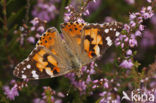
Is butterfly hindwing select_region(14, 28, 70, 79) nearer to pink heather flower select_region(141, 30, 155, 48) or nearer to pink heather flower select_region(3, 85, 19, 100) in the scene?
pink heather flower select_region(3, 85, 19, 100)

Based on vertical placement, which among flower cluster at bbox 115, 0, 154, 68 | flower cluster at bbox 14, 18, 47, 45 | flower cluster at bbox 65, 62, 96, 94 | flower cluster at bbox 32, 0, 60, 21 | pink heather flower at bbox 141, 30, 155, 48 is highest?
flower cluster at bbox 32, 0, 60, 21

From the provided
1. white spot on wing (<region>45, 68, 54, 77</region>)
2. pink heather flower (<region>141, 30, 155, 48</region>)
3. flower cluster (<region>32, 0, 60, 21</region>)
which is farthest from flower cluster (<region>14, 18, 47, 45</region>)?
pink heather flower (<region>141, 30, 155, 48</region>)

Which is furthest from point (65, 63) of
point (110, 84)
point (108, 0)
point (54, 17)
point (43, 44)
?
point (108, 0)

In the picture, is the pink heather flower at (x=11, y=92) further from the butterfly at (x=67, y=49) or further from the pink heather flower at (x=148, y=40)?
the pink heather flower at (x=148, y=40)

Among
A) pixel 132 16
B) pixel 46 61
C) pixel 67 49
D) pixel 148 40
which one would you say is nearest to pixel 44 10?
pixel 67 49

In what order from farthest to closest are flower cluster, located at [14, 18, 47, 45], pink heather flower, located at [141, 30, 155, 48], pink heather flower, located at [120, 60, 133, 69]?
pink heather flower, located at [141, 30, 155, 48] < flower cluster, located at [14, 18, 47, 45] < pink heather flower, located at [120, 60, 133, 69]

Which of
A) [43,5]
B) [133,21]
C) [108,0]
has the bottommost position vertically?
[133,21]

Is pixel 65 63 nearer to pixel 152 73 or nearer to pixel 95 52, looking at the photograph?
Result: pixel 95 52

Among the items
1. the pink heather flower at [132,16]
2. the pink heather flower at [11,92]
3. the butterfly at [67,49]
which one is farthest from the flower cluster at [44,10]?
the pink heather flower at [132,16]
